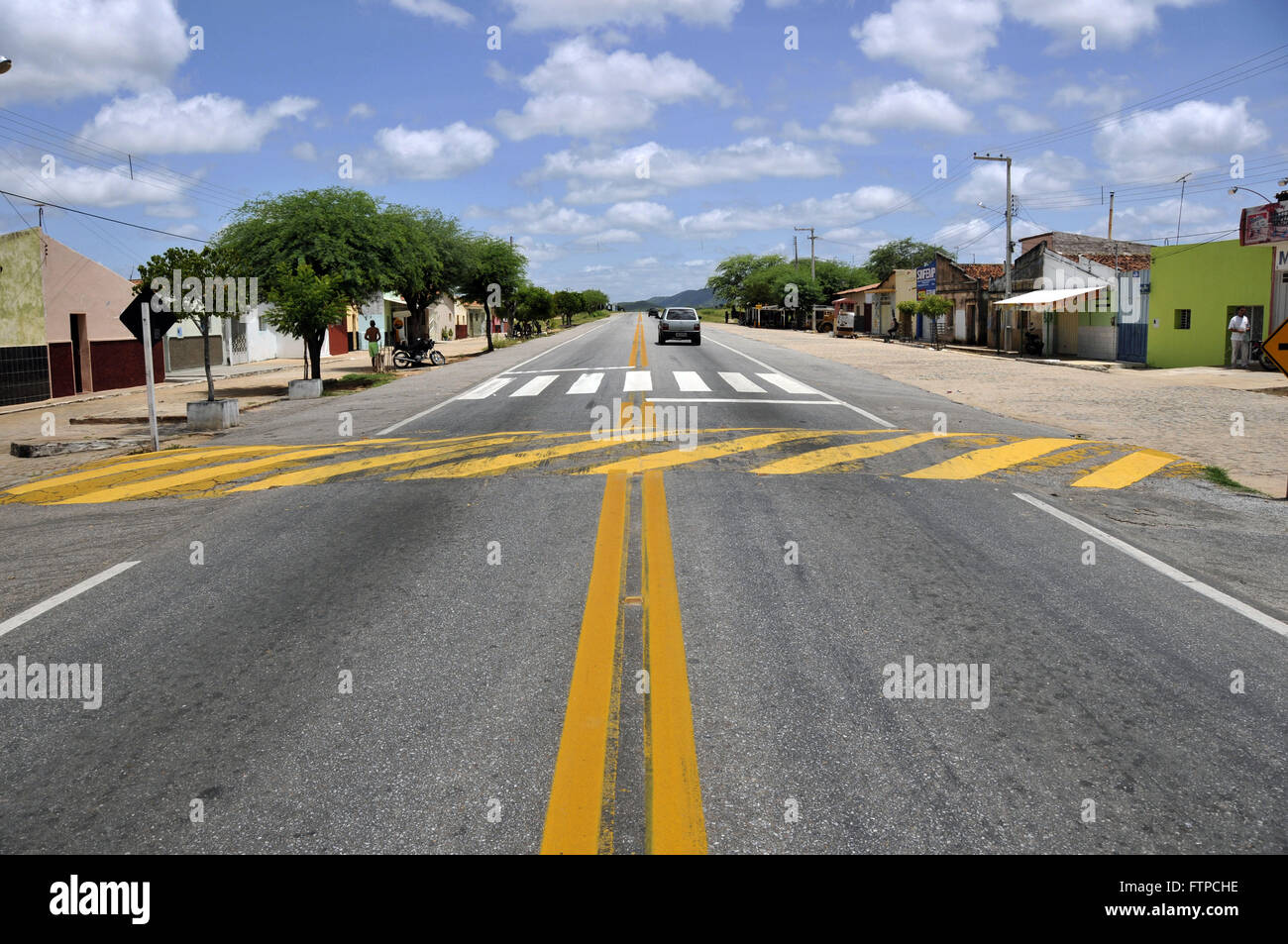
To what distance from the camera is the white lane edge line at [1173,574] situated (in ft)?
19.0

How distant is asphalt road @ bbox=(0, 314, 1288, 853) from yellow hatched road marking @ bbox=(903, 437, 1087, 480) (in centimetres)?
40

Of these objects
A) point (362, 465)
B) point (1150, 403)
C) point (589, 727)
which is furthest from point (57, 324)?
point (589, 727)

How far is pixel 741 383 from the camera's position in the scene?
21688 millimetres

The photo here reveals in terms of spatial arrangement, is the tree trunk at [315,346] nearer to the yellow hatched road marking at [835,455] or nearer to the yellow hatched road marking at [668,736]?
the yellow hatched road marking at [835,455]

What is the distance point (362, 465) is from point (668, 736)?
27.2ft

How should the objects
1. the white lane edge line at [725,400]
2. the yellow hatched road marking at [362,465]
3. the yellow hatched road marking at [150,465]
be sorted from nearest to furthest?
1. the yellow hatched road marking at [362,465]
2. the yellow hatched road marking at [150,465]
3. the white lane edge line at [725,400]

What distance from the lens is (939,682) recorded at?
4680 millimetres

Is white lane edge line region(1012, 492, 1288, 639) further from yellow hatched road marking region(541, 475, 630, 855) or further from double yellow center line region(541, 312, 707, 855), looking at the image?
yellow hatched road marking region(541, 475, 630, 855)

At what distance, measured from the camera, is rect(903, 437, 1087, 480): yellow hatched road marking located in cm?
1058

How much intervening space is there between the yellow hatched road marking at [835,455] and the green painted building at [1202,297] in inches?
839

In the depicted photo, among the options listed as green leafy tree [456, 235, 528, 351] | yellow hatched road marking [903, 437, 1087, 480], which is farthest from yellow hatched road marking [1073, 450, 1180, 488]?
green leafy tree [456, 235, 528, 351]

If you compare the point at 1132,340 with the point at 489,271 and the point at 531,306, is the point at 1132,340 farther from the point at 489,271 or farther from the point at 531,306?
the point at 531,306

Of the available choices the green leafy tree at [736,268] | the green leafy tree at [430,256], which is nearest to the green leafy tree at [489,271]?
the green leafy tree at [430,256]

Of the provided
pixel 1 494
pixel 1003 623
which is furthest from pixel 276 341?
pixel 1003 623
